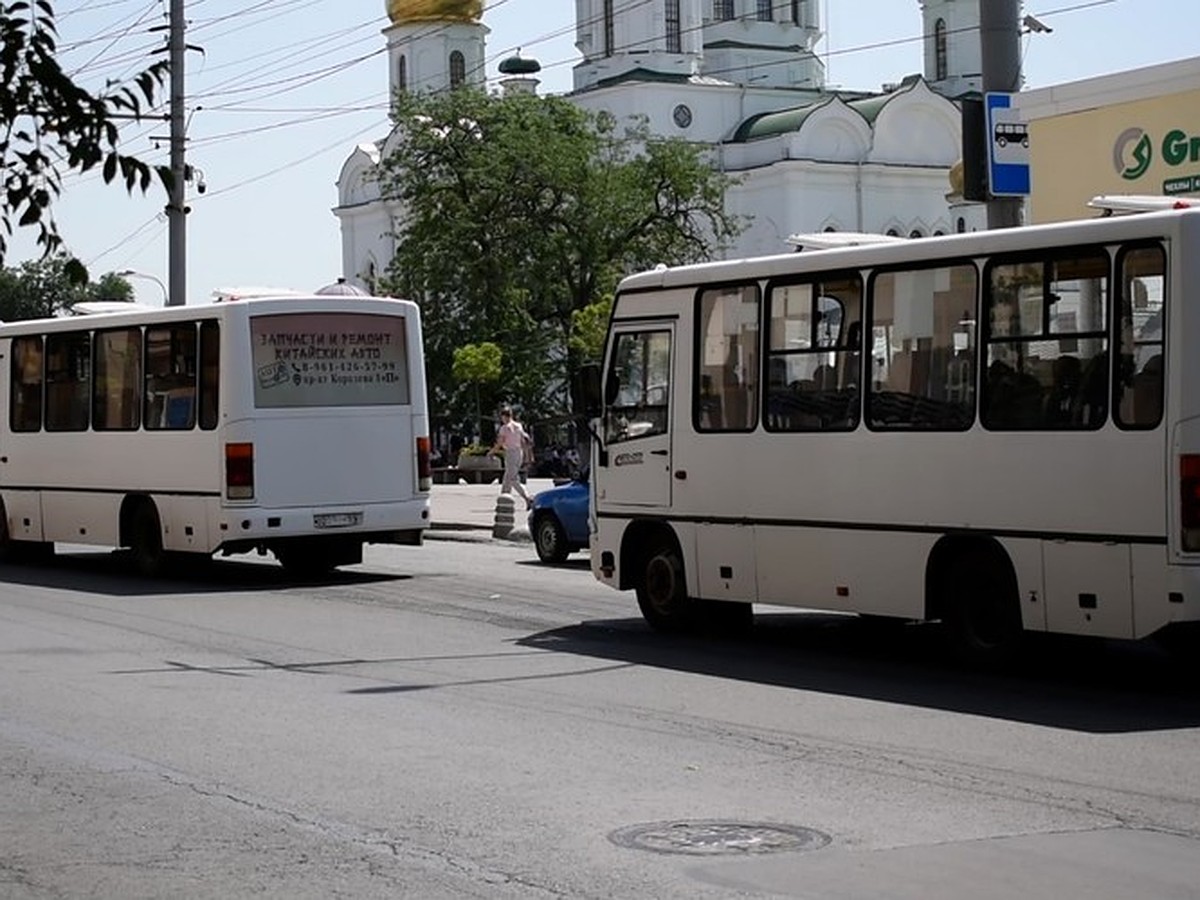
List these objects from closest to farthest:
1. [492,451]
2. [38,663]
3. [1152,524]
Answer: [1152,524] < [38,663] < [492,451]

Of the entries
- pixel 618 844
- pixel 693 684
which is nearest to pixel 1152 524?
pixel 693 684

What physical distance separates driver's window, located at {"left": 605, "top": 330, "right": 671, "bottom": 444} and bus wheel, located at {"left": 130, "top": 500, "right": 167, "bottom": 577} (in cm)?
728

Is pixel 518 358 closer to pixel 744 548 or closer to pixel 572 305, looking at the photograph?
pixel 572 305

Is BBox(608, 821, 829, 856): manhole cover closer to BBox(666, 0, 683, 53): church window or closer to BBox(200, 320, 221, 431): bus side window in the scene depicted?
BBox(200, 320, 221, 431): bus side window

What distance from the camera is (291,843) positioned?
9.08m

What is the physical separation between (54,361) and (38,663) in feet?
33.3

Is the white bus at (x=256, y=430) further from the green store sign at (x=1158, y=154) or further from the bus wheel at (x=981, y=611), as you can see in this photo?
the bus wheel at (x=981, y=611)

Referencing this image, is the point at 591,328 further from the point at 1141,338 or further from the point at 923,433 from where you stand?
→ the point at 1141,338

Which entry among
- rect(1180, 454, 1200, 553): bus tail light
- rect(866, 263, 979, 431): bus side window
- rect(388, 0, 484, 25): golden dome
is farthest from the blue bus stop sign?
rect(388, 0, 484, 25): golden dome

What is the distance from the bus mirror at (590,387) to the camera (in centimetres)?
1767

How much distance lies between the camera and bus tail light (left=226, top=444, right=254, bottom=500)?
21797mm

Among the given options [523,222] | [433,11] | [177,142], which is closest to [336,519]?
[177,142]

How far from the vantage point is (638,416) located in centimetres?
1725

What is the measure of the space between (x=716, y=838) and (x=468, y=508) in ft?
100
